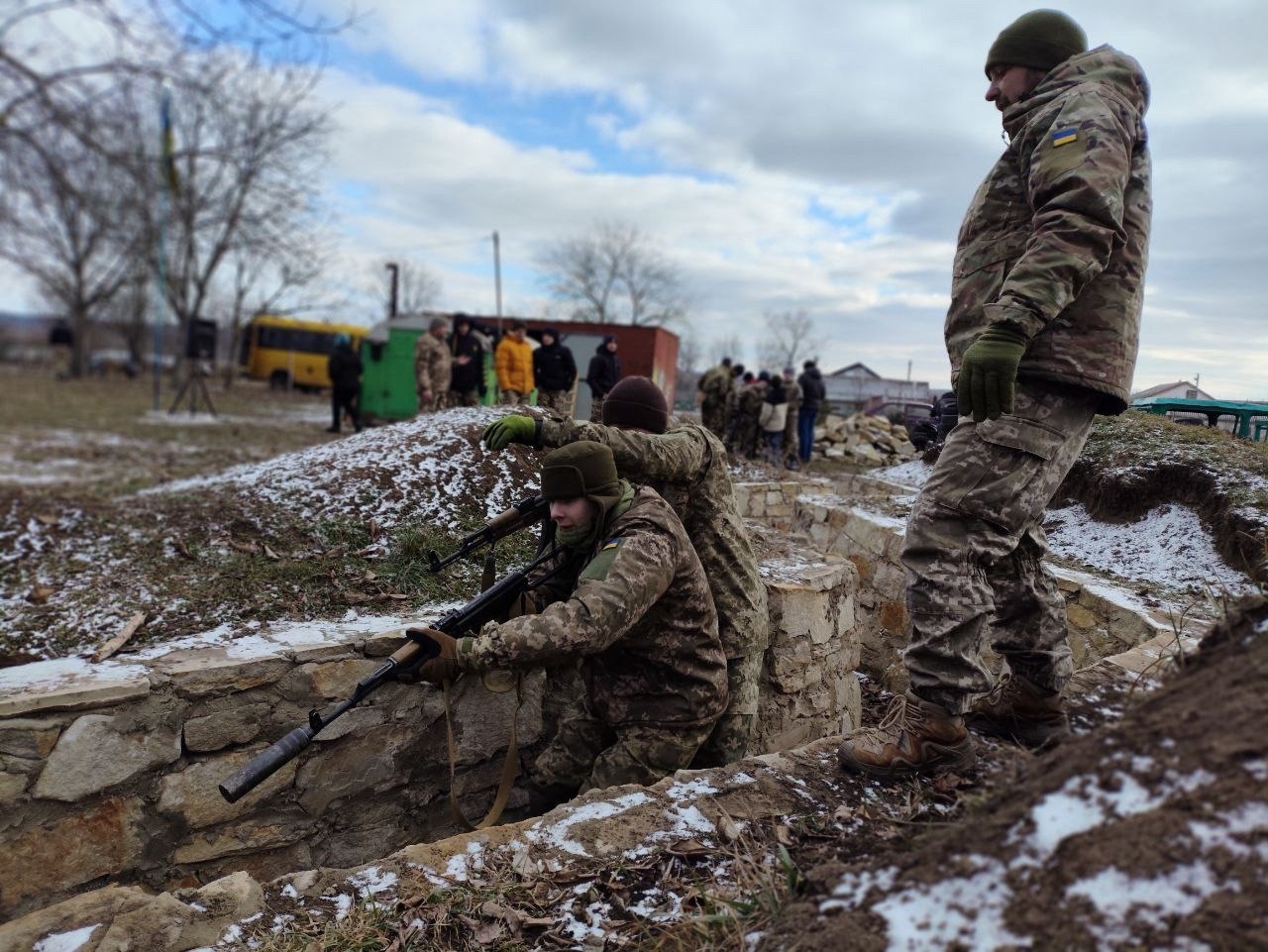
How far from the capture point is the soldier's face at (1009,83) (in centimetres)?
217

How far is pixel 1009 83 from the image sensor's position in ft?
7.16

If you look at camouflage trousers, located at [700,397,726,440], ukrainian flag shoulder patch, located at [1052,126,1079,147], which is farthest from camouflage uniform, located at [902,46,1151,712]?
camouflage trousers, located at [700,397,726,440]

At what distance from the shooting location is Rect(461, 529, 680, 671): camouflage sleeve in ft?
7.60

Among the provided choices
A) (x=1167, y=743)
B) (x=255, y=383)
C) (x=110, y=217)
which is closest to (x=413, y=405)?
(x=110, y=217)

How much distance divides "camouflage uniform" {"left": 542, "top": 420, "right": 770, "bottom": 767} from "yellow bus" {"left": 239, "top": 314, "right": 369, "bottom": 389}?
30.3 metres

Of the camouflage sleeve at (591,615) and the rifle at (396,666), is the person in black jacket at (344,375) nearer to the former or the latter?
the rifle at (396,666)

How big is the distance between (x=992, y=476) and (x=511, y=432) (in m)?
1.52

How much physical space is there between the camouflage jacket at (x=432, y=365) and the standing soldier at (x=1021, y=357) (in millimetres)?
8990

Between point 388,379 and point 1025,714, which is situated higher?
point 388,379

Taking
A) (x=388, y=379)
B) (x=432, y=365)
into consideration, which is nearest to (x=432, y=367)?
(x=432, y=365)

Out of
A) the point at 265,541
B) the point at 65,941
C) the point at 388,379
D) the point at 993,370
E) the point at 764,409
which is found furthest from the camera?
the point at 388,379

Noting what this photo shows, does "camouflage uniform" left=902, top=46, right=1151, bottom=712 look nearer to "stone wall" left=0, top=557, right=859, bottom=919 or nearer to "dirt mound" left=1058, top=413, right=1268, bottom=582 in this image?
"stone wall" left=0, top=557, right=859, bottom=919

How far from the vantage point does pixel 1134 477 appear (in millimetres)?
4801

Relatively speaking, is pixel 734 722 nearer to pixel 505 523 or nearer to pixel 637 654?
pixel 637 654
